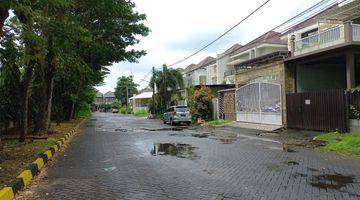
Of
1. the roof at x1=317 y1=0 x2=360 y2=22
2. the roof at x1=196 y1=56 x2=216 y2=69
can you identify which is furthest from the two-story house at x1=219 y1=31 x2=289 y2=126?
the roof at x1=196 y1=56 x2=216 y2=69

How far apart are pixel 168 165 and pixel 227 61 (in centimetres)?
5351

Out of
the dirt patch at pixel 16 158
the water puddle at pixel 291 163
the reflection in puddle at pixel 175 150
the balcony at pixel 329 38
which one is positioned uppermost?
the balcony at pixel 329 38

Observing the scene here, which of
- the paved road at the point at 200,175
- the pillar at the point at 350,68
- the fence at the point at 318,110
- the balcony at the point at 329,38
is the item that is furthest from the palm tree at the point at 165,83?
the paved road at the point at 200,175

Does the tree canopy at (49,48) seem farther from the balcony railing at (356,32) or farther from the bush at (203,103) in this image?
the balcony railing at (356,32)

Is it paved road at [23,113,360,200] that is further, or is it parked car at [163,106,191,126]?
parked car at [163,106,191,126]

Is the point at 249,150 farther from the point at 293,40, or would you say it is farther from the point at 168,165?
the point at 293,40

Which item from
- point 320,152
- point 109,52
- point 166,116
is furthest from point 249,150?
point 166,116

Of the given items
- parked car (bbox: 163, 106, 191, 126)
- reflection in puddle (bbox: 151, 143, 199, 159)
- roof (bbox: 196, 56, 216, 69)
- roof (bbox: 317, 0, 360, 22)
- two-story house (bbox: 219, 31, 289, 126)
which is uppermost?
roof (bbox: 196, 56, 216, 69)

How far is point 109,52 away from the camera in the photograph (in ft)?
105

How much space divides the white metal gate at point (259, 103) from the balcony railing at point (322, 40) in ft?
9.29

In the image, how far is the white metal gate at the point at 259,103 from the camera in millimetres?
26219

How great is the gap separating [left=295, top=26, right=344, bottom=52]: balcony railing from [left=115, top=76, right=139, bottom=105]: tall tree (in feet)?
310

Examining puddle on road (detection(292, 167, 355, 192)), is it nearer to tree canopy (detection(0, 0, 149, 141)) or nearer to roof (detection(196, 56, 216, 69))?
tree canopy (detection(0, 0, 149, 141))

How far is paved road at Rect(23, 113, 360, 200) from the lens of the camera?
7934 millimetres
